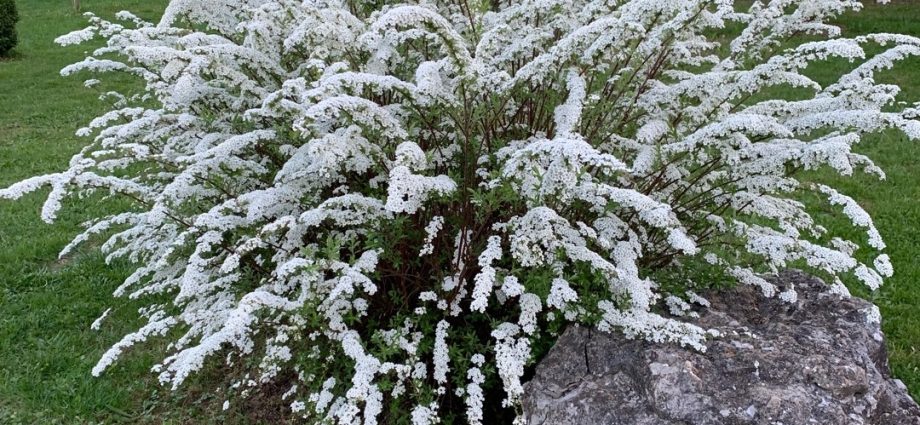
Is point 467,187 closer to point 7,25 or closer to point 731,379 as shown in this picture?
point 731,379

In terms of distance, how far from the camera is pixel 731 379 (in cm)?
250

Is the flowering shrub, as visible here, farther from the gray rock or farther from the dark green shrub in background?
the dark green shrub in background

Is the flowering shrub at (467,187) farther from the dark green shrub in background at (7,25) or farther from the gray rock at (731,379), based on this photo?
the dark green shrub in background at (7,25)

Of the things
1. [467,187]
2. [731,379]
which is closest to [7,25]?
[467,187]

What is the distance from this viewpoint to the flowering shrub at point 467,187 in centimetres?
268

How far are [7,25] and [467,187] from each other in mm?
13132

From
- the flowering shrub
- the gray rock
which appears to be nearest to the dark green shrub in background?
the flowering shrub

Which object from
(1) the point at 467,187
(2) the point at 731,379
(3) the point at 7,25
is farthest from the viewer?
(3) the point at 7,25

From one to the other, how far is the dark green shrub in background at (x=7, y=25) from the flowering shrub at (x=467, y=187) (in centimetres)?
1083

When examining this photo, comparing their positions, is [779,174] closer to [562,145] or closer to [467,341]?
[562,145]

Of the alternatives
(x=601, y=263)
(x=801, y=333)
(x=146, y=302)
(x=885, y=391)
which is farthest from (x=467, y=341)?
(x=146, y=302)

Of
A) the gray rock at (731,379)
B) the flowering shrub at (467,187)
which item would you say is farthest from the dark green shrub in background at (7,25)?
the gray rock at (731,379)

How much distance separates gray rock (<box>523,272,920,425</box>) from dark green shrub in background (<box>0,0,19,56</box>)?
13.4 meters

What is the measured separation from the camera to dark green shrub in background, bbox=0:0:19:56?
12.4 m
